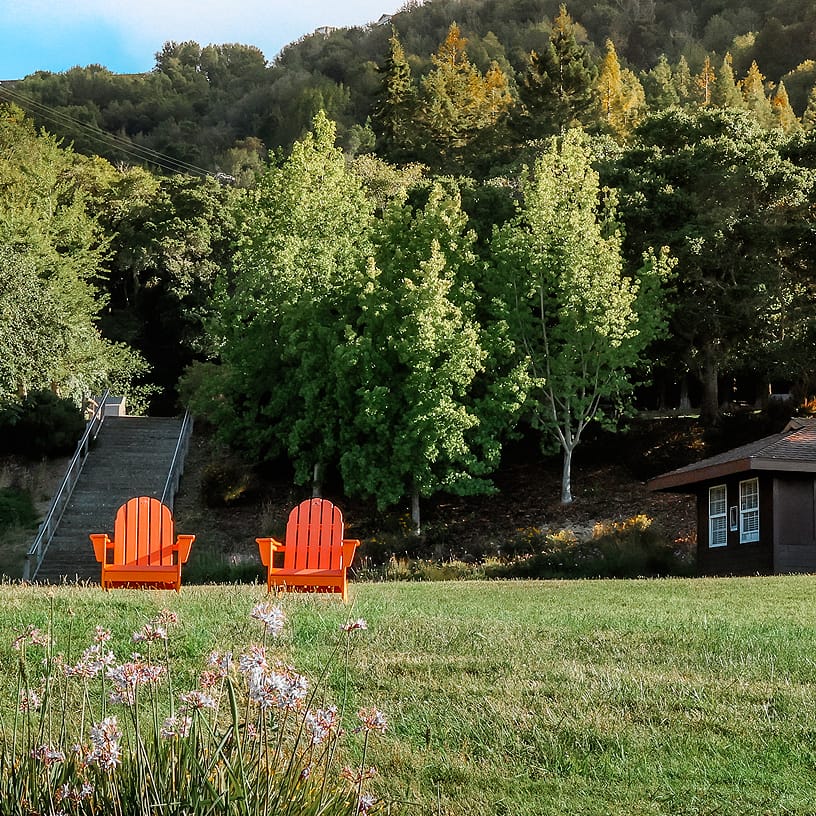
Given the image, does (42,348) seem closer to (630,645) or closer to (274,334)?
(274,334)

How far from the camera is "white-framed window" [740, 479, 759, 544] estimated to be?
19.5 metres

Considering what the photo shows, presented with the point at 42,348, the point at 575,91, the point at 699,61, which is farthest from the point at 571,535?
the point at 699,61

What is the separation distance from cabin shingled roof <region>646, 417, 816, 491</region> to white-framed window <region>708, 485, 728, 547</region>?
420 mm

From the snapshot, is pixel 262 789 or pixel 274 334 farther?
pixel 274 334

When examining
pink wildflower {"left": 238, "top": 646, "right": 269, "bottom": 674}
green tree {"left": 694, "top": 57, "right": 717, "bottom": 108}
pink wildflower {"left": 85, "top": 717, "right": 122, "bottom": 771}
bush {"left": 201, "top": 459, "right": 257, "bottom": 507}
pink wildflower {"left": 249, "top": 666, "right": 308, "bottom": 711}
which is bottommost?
pink wildflower {"left": 85, "top": 717, "right": 122, "bottom": 771}

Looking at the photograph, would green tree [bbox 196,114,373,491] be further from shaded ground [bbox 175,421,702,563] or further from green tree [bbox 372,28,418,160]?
green tree [bbox 372,28,418,160]

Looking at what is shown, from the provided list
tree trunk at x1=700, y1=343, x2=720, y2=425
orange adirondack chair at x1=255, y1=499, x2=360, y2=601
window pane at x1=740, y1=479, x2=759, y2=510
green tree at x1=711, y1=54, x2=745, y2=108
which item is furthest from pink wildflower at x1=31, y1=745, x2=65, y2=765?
green tree at x1=711, y1=54, x2=745, y2=108

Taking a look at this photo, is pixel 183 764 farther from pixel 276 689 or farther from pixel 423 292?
pixel 423 292

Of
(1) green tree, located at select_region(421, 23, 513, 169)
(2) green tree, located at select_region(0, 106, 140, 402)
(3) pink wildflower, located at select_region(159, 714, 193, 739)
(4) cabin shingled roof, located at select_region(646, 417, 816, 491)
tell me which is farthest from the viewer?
(1) green tree, located at select_region(421, 23, 513, 169)

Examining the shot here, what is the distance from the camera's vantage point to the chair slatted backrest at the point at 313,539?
485 inches

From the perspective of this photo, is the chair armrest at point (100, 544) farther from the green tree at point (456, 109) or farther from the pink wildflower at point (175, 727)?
the green tree at point (456, 109)

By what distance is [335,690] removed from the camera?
735 centimetres

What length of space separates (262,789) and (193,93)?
89.7 m

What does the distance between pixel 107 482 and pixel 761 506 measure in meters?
16.8
